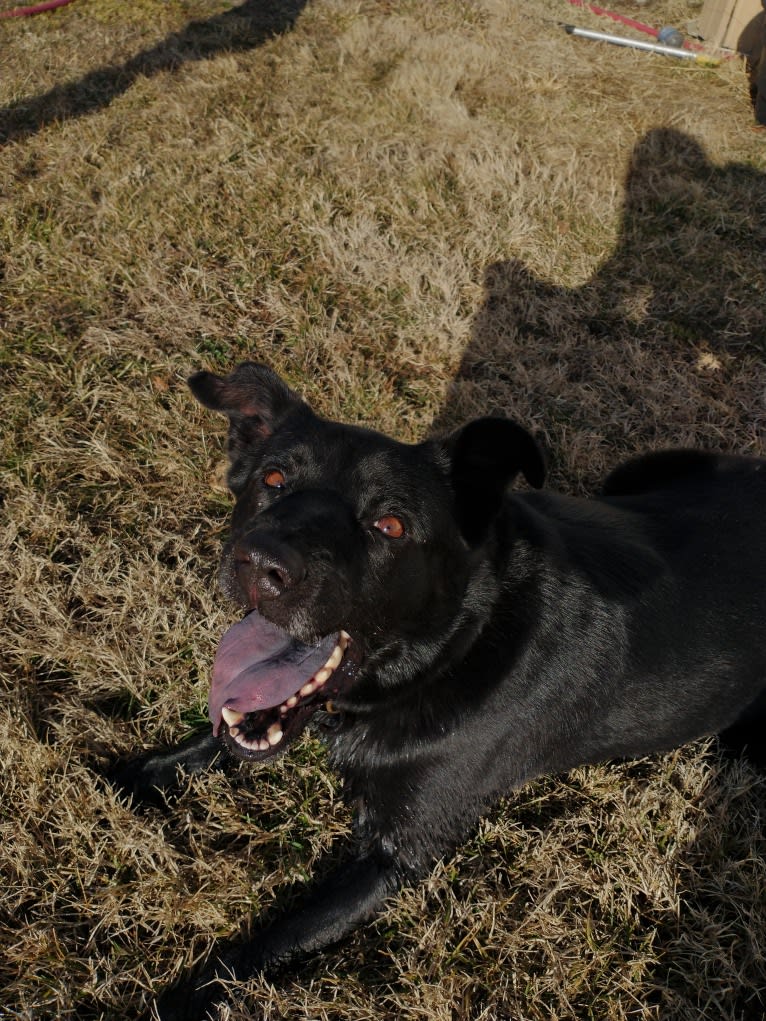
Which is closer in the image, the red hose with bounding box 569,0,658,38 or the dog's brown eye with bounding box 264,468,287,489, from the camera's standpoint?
the dog's brown eye with bounding box 264,468,287,489

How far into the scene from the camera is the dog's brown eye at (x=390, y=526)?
2215 mm

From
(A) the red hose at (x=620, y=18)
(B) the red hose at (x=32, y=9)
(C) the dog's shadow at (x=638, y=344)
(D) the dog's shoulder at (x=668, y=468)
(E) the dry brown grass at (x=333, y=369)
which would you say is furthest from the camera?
(A) the red hose at (x=620, y=18)

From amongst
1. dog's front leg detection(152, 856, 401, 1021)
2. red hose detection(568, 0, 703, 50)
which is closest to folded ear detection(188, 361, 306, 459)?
dog's front leg detection(152, 856, 401, 1021)

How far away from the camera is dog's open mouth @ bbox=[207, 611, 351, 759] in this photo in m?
2.19

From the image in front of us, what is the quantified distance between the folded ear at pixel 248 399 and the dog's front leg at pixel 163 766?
1.13 metres

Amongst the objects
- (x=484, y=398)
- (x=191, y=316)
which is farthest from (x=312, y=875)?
(x=191, y=316)

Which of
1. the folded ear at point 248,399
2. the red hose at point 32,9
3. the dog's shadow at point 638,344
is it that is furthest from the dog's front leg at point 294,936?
the red hose at point 32,9

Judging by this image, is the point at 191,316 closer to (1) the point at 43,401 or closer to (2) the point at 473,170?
(1) the point at 43,401

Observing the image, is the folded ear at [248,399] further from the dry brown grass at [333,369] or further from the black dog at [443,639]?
the dry brown grass at [333,369]

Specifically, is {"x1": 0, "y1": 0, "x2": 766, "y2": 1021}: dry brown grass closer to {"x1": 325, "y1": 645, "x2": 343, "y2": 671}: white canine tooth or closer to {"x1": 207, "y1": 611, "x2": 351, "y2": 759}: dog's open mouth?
{"x1": 207, "y1": 611, "x2": 351, "y2": 759}: dog's open mouth

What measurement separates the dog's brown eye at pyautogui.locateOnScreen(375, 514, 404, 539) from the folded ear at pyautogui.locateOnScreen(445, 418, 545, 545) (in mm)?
235

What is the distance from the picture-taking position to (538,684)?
238cm

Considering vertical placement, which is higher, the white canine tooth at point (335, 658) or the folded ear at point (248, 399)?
the folded ear at point (248, 399)

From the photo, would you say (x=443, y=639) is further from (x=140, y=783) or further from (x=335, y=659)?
(x=140, y=783)
